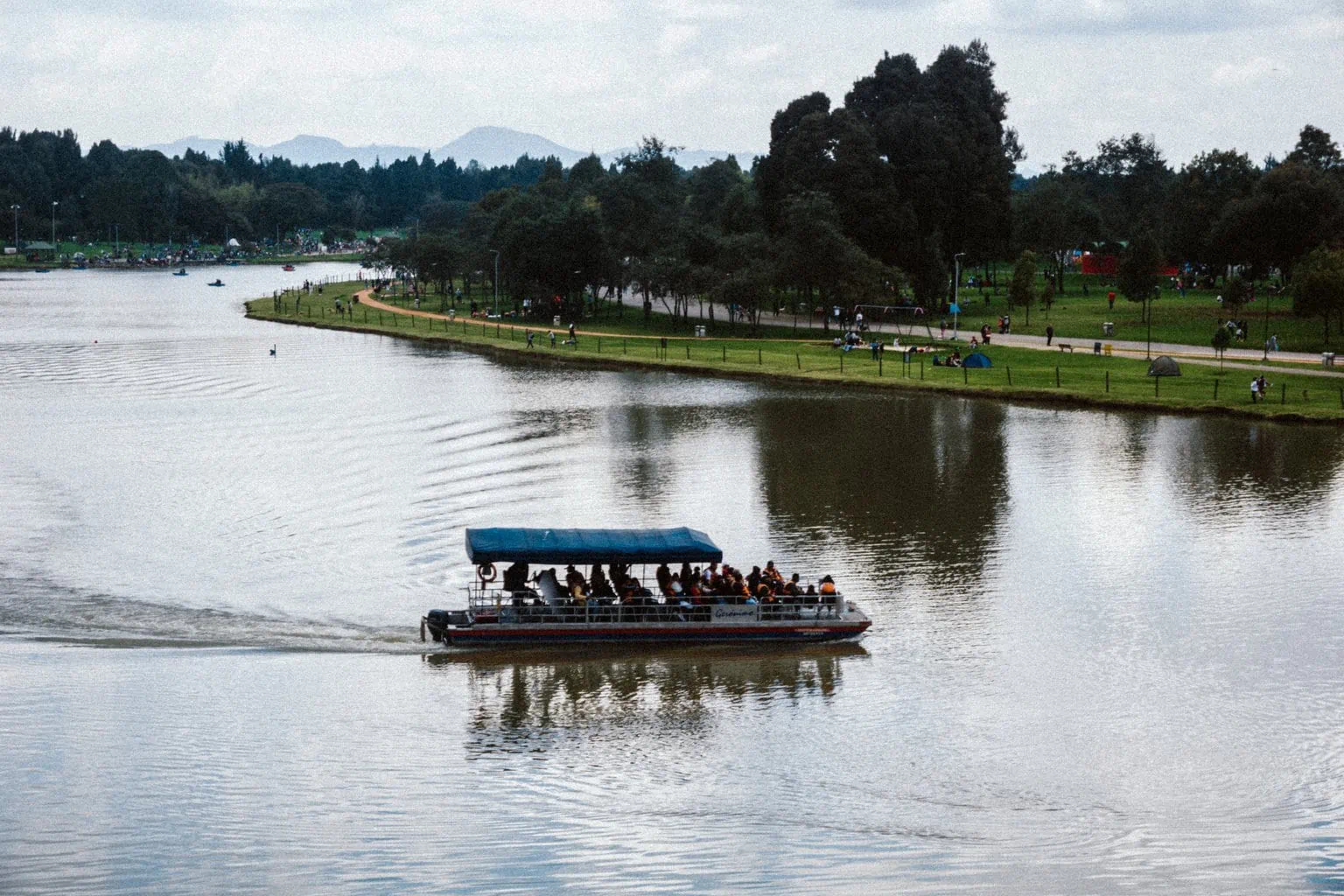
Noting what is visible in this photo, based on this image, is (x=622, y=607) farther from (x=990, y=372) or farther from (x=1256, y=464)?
(x=990, y=372)

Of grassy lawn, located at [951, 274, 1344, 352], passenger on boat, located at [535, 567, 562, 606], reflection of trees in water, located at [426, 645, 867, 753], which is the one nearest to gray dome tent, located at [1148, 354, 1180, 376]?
grassy lawn, located at [951, 274, 1344, 352]

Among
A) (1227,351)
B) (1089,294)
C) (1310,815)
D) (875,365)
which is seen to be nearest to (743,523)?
(1310,815)

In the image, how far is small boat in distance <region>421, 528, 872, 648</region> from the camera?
3669cm

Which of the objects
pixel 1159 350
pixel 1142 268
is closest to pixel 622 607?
pixel 1159 350

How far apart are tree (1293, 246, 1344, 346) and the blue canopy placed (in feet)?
231

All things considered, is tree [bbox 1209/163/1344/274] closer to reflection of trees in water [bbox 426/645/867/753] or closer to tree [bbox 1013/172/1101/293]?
tree [bbox 1013/172/1101/293]

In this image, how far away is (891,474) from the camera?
5916 cm

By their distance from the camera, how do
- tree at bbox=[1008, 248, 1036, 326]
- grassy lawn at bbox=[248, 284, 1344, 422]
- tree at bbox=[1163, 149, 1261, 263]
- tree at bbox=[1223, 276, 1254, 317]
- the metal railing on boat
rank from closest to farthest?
the metal railing on boat, grassy lawn at bbox=[248, 284, 1344, 422], tree at bbox=[1223, 276, 1254, 317], tree at bbox=[1008, 248, 1036, 326], tree at bbox=[1163, 149, 1261, 263]

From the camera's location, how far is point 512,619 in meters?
36.6

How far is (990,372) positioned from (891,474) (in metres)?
34.1

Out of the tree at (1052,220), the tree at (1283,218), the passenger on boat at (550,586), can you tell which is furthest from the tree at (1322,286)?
the passenger on boat at (550,586)

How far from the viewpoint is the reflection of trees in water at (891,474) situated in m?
47.7

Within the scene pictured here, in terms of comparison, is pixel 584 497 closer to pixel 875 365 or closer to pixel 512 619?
pixel 512 619

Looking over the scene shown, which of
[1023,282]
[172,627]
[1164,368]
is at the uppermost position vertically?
[1023,282]
